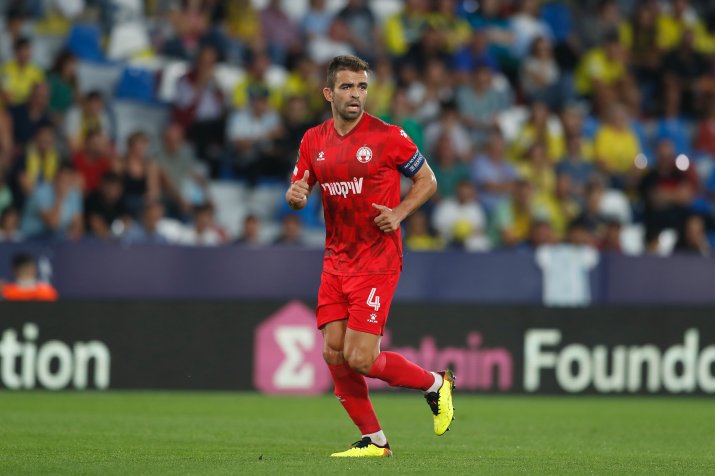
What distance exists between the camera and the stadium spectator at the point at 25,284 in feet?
43.9

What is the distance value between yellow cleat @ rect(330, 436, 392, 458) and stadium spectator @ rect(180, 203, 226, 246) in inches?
278

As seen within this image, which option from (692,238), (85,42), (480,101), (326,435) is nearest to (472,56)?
(480,101)

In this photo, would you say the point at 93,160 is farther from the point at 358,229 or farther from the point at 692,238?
the point at 358,229

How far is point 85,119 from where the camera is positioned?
51.0ft

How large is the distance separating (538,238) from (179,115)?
179 inches

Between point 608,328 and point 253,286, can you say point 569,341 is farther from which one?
point 253,286

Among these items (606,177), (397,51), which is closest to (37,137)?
(397,51)

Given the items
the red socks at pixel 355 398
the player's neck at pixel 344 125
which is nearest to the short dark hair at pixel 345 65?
the player's neck at pixel 344 125

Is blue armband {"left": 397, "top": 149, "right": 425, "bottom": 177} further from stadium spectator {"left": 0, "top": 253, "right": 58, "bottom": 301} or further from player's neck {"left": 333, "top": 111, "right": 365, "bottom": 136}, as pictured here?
stadium spectator {"left": 0, "top": 253, "right": 58, "bottom": 301}

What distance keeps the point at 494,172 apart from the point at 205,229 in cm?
389

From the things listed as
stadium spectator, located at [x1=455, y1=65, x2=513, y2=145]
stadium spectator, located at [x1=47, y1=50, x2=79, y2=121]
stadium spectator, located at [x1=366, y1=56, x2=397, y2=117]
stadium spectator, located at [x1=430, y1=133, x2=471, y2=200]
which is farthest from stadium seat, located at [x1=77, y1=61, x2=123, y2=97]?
stadium spectator, located at [x1=455, y1=65, x2=513, y2=145]

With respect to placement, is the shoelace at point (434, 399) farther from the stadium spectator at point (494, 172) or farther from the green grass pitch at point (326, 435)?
the stadium spectator at point (494, 172)

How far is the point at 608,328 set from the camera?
13875 mm

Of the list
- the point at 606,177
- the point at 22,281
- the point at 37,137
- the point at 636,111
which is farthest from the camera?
the point at 636,111
